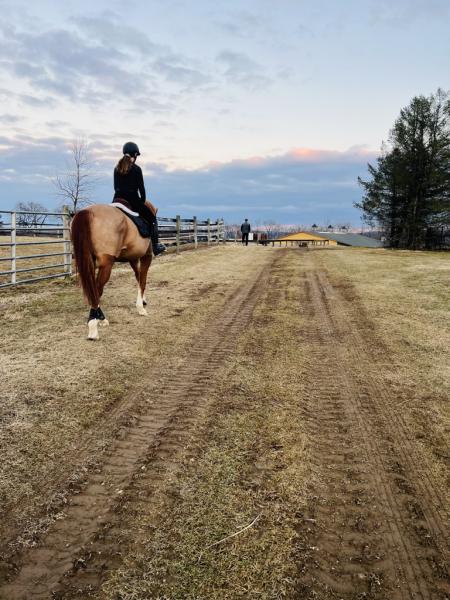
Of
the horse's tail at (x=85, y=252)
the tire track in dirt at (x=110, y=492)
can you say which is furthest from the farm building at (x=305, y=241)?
the tire track in dirt at (x=110, y=492)

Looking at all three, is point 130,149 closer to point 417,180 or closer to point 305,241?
point 417,180

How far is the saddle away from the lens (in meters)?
6.55

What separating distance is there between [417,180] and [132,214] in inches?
1295

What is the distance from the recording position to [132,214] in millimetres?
6648

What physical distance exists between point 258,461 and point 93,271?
4.13 metres

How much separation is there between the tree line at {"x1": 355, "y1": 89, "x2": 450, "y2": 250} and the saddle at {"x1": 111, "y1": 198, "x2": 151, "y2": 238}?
31.0 meters

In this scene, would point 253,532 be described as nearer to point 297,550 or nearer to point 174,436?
point 297,550

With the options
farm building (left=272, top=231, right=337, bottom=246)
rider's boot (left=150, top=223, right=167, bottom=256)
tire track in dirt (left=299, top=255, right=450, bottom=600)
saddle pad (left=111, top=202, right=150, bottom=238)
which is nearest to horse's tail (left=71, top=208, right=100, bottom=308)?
saddle pad (left=111, top=202, right=150, bottom=238)

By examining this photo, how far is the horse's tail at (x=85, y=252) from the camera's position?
5738mm

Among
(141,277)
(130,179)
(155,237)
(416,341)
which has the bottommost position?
(416,341)

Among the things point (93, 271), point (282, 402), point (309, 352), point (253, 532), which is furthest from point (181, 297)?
point (253, 532)

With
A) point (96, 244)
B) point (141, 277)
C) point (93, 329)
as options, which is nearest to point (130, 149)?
point (96, 244)

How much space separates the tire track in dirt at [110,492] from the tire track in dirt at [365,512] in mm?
1107

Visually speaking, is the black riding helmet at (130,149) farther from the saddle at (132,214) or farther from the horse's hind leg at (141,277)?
the horse's hind leg at (141,277)
